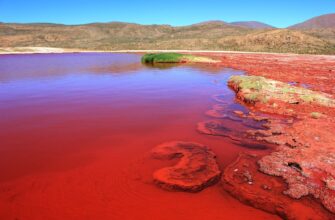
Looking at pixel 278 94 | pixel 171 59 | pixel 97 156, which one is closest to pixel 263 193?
pixel 97 156

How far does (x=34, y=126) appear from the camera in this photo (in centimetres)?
857

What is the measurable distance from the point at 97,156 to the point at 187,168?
2214mm

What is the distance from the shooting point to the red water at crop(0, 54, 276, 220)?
4625 mm

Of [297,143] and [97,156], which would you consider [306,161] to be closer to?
[297,143]

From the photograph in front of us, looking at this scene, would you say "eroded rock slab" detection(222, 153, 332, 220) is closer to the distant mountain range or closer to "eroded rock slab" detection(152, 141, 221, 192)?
"eroded rock slab" detection(152, 141, 221, 192)

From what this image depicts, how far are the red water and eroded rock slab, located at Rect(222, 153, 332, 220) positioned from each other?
20 centimetres

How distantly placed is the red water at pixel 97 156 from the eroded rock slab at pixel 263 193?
0.20 m

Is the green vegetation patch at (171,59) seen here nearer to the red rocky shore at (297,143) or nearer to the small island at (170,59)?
the small island at (170,59)

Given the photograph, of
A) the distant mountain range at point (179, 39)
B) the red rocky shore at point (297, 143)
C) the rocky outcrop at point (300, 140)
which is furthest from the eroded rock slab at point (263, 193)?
the distant mountain range at point (179, 39)

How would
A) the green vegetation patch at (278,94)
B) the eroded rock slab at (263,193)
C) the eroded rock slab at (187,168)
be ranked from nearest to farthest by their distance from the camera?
the eroded rock slab at (263,193)
the eroded rock slab at (187,168)
the green vegetation patch at (278,94)

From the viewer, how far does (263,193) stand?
16.6 ft

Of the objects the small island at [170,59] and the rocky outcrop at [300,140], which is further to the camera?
the small island at [170,59]

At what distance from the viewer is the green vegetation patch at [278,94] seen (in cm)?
1167

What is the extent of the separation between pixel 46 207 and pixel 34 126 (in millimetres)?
4650
